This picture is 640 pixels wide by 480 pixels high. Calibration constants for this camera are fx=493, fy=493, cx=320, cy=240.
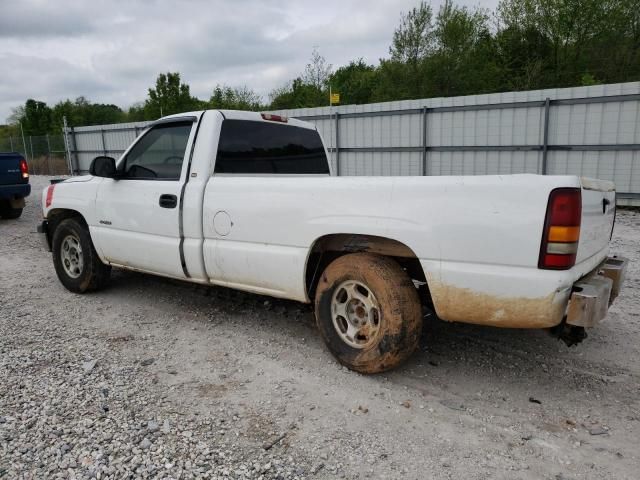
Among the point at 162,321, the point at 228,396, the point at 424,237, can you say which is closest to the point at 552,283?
the point at 424,237

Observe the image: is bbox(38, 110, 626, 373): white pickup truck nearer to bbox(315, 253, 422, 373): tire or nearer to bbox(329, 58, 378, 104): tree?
bbox(315, 253, 422, 373): tire

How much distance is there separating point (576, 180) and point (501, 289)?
0.70m

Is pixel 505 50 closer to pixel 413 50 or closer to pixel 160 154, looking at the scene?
pixel 413 50

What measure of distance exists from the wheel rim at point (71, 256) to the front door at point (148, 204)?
0.48 m

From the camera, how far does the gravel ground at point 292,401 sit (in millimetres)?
2463

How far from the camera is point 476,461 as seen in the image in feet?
8.07

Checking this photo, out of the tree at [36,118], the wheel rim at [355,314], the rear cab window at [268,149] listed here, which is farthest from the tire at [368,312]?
the tree at [36,118]

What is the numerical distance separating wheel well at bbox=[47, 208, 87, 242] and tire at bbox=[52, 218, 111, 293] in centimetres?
8

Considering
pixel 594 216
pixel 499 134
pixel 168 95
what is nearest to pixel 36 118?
pixel 168 95

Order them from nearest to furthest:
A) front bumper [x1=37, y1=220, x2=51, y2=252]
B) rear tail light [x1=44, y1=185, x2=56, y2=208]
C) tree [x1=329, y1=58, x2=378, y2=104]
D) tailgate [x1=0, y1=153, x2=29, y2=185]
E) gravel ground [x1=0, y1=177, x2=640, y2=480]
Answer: gravel ground [x1=0, y1=177, x2=640, y2=480] < rear tail light [x1=44, y1=185, x2=56, y2=208] < front bumper [x1=37, y1=220, x2=51, y2=252] < tailgate [x1=0, y1=153, x2=29, y2=185] < tree [x1=329, y1=58, x2=378, y2=104]

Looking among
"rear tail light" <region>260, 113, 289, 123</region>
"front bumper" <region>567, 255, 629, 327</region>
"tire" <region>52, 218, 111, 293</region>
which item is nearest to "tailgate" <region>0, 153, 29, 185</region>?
"tire" <region>52, 218, 111, 293</region>

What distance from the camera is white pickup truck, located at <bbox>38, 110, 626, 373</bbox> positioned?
8.86ft

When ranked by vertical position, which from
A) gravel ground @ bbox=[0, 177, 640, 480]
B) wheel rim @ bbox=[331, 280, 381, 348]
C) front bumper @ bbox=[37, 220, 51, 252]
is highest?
front bumper @ bbox=[37, 220, 51, 252]

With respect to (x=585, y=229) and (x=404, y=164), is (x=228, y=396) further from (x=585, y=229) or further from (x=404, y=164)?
(x=404, y=164)
